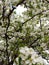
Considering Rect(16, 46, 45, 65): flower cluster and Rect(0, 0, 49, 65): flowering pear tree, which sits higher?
Rect(16, 46, 45, 65): flower cluster

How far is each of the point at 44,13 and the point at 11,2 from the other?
37 centimetres

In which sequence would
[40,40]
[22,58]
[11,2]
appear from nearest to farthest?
1. [22,58]
2. [11,2]
3. [40,40]

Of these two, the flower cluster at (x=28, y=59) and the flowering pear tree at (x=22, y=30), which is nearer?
the flower cluster at (x=28, y=59)

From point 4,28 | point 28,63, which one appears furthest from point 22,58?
point 4,28

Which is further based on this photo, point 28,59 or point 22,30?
point 22,30

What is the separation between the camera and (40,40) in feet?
8.37

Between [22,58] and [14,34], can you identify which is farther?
[14,34]

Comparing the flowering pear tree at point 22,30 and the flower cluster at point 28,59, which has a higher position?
the flower cluster at point 28,59

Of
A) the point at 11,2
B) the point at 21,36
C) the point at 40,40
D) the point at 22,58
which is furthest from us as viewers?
the point at 40,40

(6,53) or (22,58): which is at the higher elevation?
(22,58)

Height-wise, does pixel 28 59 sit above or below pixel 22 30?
above

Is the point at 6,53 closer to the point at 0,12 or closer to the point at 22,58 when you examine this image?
the point at 0,12

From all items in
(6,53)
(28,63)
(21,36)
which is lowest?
(6,53)

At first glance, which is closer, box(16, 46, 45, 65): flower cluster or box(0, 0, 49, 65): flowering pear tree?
box(16, 46, 45, 65): flower cluster
